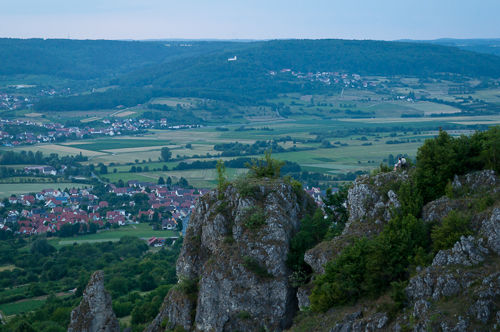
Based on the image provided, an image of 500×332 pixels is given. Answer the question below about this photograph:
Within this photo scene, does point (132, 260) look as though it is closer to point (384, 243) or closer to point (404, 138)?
point (384, 243)

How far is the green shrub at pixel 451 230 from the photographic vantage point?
1723 cm

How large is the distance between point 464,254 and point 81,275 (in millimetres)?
49907

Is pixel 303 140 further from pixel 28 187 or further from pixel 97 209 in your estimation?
pixel 28 187

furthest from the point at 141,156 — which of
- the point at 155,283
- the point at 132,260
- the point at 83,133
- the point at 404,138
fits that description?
the point at 155,283

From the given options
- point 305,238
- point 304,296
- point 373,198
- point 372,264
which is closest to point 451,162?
point 373,198

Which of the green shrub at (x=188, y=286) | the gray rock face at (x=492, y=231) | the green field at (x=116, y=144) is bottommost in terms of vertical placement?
the green field at (x=116, y=144)

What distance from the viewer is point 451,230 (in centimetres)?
1752

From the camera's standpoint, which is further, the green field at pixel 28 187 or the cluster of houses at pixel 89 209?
the green field at pixel 28 187

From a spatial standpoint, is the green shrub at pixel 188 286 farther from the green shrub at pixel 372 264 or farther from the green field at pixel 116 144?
the green field at pixel 116 144

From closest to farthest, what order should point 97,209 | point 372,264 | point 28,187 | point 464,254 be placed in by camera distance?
point 464,254 → point 372,264 → point 97,209 → point 28,187

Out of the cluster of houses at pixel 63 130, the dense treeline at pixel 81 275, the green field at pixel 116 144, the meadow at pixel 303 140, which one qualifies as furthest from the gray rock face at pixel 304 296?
the cluster of houses at pixel 63 130

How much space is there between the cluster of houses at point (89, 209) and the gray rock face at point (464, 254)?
61.5 metres

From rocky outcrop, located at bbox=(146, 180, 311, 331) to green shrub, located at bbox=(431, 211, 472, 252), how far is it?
6151 millimetres

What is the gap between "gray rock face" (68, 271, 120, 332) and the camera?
80.1 ft
